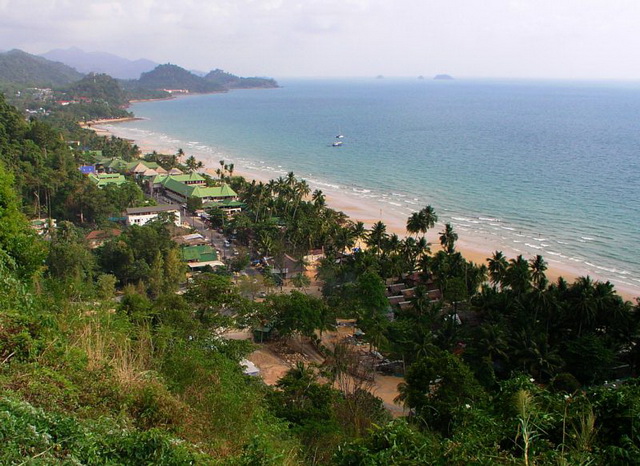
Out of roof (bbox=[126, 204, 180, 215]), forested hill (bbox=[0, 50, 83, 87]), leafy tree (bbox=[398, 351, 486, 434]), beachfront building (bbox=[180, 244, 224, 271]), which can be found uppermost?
forested hill (bbox=[0, 50, 83, 87])

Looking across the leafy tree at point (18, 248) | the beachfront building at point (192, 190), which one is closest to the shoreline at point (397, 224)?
the beachfront building at point (192, 190)

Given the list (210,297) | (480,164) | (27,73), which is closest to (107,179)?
(210,297)

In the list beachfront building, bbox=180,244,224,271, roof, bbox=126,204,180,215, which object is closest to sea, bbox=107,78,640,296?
beachfront building, bbox=180,244,224,271

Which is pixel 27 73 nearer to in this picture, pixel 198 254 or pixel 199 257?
pixel 198 254

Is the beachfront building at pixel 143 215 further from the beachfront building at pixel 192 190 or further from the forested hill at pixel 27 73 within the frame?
the forested hill at pixel 27 73

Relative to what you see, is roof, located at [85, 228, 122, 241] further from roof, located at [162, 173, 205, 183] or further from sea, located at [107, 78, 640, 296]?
→ sea, located at [107, 78, 640, 296]

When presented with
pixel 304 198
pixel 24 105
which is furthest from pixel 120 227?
pixel 24 105
